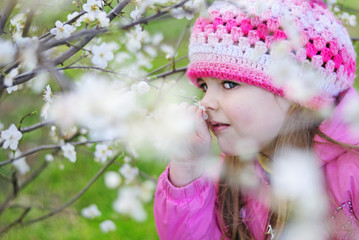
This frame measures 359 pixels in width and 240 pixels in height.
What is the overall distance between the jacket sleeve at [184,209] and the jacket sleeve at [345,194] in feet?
1.22

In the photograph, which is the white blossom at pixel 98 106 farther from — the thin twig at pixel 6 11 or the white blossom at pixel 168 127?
the thin twig at pixel 6 11

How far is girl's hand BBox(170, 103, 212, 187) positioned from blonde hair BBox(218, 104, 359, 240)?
189mm

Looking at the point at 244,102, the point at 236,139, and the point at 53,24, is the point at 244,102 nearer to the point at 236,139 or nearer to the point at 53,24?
the point at 236,139

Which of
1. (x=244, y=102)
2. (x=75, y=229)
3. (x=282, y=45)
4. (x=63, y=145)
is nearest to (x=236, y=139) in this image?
(x=244, y=102)

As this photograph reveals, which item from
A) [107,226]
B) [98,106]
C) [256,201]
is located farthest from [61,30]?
[107,226]

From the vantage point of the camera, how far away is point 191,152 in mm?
1284

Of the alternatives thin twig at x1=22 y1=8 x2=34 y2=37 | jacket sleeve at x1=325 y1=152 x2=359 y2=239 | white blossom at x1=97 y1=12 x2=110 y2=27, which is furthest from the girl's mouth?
thin twig at x1=22 y1=8 x2=34 y2=37

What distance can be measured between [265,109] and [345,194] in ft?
1.07

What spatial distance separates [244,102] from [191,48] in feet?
0.81

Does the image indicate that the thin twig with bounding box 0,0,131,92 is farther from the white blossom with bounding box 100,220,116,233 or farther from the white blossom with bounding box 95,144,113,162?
the white blossom with bounding box 100,220,116,233

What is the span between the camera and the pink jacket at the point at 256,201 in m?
1.20

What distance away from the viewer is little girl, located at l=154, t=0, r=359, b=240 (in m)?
1.13

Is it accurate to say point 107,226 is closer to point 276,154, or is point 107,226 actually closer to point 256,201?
point 256,201

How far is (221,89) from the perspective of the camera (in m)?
1.20
